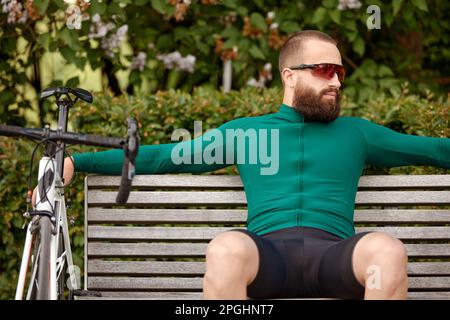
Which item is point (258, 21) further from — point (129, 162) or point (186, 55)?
point (129, 162)

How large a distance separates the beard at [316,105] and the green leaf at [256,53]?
6.25 ft

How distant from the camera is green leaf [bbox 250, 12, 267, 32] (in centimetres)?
564

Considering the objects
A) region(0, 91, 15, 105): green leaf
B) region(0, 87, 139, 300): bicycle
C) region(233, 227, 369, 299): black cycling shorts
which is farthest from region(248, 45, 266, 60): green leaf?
region(0, 87, 139, 300): bicycle

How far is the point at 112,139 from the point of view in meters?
2.97

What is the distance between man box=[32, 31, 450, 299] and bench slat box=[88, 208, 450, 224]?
265mm

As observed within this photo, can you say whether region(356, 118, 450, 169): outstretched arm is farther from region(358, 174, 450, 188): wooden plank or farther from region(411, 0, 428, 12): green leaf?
region(411, 0, 428, 12): green leaf

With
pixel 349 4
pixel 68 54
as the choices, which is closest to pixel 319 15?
pixel 349 4

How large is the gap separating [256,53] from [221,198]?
1751 millimetres

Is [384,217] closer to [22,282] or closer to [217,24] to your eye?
[22,282]

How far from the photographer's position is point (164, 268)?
164 inches

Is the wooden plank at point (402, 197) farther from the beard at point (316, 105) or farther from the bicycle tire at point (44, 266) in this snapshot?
the bicycle tire at point (44, 266)

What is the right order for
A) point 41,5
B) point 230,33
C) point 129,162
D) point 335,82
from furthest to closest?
point 230,33, point 41,5, point 335,82, point 129,162

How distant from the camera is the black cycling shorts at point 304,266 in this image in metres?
3.35
